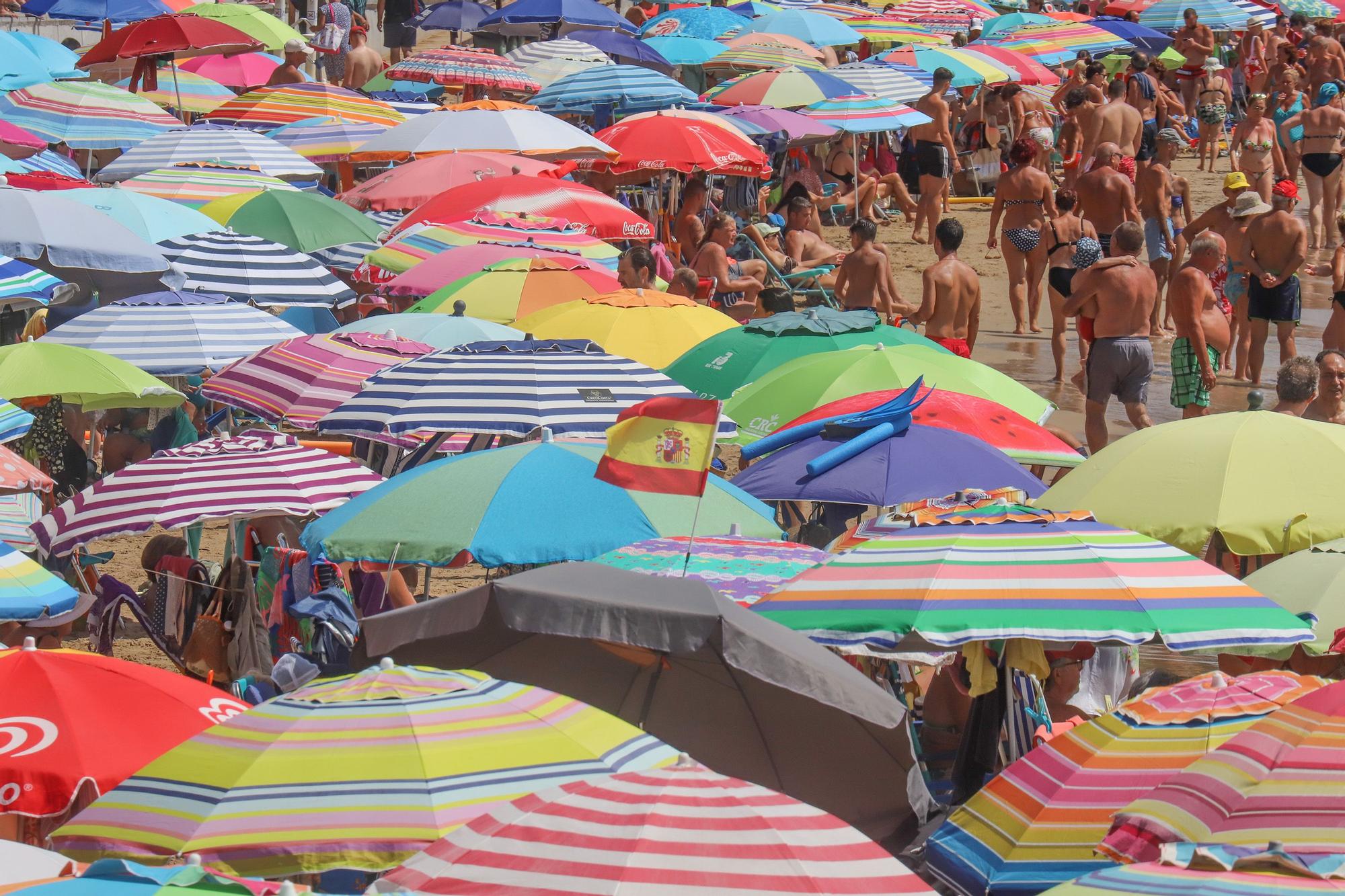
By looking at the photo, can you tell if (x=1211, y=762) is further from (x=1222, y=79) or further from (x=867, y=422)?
(x=1222, y=79)

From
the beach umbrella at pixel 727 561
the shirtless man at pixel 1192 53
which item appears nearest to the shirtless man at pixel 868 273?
the beach umbrella at pixel 727 561

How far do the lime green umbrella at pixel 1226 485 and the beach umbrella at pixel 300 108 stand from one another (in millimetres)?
10867

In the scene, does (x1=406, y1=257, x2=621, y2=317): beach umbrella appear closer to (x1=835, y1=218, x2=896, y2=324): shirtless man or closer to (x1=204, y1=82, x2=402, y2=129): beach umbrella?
(x1=835, y1=218, x2=896, y2=324): shirtless man

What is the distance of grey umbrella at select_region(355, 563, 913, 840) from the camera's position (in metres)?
4.52

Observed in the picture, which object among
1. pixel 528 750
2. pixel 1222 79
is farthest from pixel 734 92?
pixel 528 750

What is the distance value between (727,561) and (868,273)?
6482 millimetres

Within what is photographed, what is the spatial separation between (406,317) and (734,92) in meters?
11.1

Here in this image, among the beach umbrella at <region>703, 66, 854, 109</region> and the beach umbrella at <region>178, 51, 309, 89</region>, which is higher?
the beach umbrella at <region>703, 66, 854, 109</region>

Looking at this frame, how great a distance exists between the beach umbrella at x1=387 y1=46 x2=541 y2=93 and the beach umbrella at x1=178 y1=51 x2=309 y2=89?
2023mm

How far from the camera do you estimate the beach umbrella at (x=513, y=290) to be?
33.4ft

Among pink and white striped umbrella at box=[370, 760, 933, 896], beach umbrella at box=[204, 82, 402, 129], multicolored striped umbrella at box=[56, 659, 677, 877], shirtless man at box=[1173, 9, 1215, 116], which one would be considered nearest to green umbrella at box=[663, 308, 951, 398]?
multicolored striped umbrella at box=[56, 659, 677, 877]

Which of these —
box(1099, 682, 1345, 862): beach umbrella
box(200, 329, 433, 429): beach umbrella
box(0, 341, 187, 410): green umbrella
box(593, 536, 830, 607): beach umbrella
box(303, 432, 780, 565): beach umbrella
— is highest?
box(1099, 682, 1345, 862): beach umbrella

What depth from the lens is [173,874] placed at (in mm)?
2924

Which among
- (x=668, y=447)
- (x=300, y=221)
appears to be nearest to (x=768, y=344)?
(x=668, y=447)
